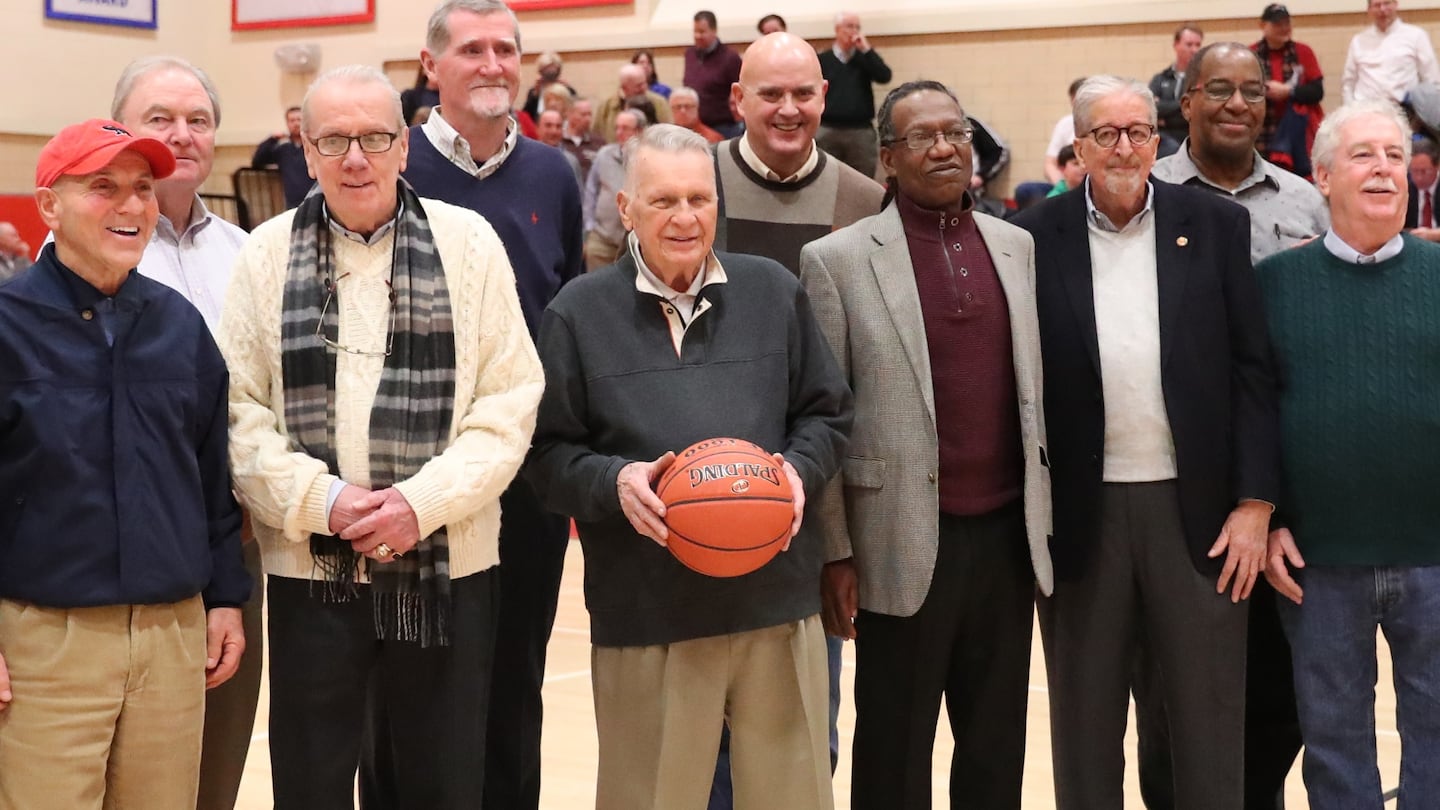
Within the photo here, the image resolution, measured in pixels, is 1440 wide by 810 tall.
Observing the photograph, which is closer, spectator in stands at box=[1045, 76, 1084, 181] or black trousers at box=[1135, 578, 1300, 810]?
black trousers at box=[1135, 578, 1300, 810]

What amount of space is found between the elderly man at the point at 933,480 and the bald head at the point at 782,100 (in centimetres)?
41

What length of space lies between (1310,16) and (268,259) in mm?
10189

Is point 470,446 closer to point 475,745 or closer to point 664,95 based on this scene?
point 475,745

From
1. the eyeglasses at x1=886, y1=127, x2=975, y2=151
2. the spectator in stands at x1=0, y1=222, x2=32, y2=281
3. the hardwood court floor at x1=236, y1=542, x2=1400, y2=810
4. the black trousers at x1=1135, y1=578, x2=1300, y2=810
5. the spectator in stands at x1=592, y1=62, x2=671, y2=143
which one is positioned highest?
the spectator in stands at x1=592, y1=62, x2=671, y2=143

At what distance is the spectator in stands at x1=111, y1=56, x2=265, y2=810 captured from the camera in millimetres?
3350

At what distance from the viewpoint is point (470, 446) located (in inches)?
118

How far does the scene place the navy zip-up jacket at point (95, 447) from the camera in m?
2.76

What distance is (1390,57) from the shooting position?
1078cm

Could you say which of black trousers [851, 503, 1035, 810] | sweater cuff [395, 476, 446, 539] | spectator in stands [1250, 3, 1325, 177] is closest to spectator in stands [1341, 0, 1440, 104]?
spectator in stands [1250, 3, 1325, 177]

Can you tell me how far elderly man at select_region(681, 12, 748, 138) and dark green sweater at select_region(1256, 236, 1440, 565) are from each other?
9.59m

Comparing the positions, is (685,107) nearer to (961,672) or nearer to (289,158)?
(289,158)

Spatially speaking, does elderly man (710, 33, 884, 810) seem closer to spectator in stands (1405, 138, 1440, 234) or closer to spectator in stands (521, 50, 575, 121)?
spectator in stands (1405, 138, 1440, 234)

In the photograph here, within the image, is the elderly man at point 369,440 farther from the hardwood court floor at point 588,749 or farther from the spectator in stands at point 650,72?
the spectator in stands at point 650,72

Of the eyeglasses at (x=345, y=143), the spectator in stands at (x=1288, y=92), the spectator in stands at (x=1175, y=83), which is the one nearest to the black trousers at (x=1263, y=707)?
the eyeglasses at (x=345, y=143)
